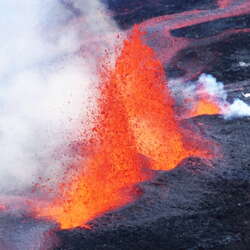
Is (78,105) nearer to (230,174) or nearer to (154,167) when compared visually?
(154,167)

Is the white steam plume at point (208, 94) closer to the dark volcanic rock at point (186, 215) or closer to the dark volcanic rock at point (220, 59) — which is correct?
the dark volcanic rock at point (220, 59)

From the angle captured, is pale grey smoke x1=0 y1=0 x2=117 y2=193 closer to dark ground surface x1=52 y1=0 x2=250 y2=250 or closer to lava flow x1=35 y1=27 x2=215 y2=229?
lava flow x1=35 y1=27 x2=215 y2=229

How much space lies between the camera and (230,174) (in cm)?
984

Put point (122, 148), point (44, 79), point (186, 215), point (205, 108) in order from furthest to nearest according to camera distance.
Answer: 1. point (44, 79)
2. point (205, 108)
3. point (122, 148)
4. point (186, 215)

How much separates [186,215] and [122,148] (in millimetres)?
2479

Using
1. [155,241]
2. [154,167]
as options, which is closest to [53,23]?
[154,167]

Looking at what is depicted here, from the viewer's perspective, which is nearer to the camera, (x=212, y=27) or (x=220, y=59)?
(x=220, y=59)

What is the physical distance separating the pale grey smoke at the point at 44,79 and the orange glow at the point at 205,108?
2686mm

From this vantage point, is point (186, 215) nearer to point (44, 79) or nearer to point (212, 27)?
point (44, 79)

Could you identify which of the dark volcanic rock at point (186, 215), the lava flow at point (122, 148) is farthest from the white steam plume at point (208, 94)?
the dark volcanic rock at point (186, 215)

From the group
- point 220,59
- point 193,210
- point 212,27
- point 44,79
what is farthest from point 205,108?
point 212,27

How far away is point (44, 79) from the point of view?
14.5 meters

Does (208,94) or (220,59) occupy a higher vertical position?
(208,94)

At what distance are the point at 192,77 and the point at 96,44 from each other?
4482mm
